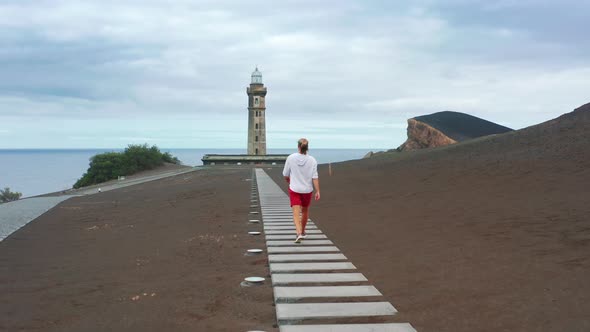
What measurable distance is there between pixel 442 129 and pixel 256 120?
3576 cm

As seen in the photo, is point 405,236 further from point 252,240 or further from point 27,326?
point 27,326

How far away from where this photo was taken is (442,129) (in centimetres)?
5053

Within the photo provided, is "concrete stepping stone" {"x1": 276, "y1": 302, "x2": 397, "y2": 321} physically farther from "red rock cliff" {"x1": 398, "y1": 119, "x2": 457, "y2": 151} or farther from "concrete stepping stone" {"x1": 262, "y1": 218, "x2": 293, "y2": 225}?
"red rock cliff" {"x1": 398, "y1": 119, "x2": 457, "y2": 151}

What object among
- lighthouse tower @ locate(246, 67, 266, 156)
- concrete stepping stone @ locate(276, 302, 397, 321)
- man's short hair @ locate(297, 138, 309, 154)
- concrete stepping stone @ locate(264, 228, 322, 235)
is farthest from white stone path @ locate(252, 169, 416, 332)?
lighthouse tower @ locate(246, 67, 266, 156)

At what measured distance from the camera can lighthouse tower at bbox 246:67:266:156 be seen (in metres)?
80.2

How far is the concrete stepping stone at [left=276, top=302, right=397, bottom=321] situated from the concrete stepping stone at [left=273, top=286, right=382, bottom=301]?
273 mm

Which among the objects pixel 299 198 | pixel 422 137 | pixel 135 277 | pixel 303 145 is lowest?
pixel 135 277

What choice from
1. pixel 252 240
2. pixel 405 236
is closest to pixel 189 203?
pixel 252 240

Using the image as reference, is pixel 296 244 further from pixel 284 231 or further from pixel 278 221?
pixel 278 221

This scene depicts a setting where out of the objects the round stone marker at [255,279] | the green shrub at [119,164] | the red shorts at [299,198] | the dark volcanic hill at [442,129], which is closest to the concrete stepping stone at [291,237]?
the red shorts at [299,198]

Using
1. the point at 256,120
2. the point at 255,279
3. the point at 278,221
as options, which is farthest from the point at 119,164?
the point at 255,279

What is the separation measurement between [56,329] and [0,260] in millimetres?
5205

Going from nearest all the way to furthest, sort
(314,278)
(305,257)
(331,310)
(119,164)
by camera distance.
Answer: (331,310) → (314,278) → (305,257) → (119,164)

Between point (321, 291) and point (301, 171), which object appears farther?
point (301, 171)
